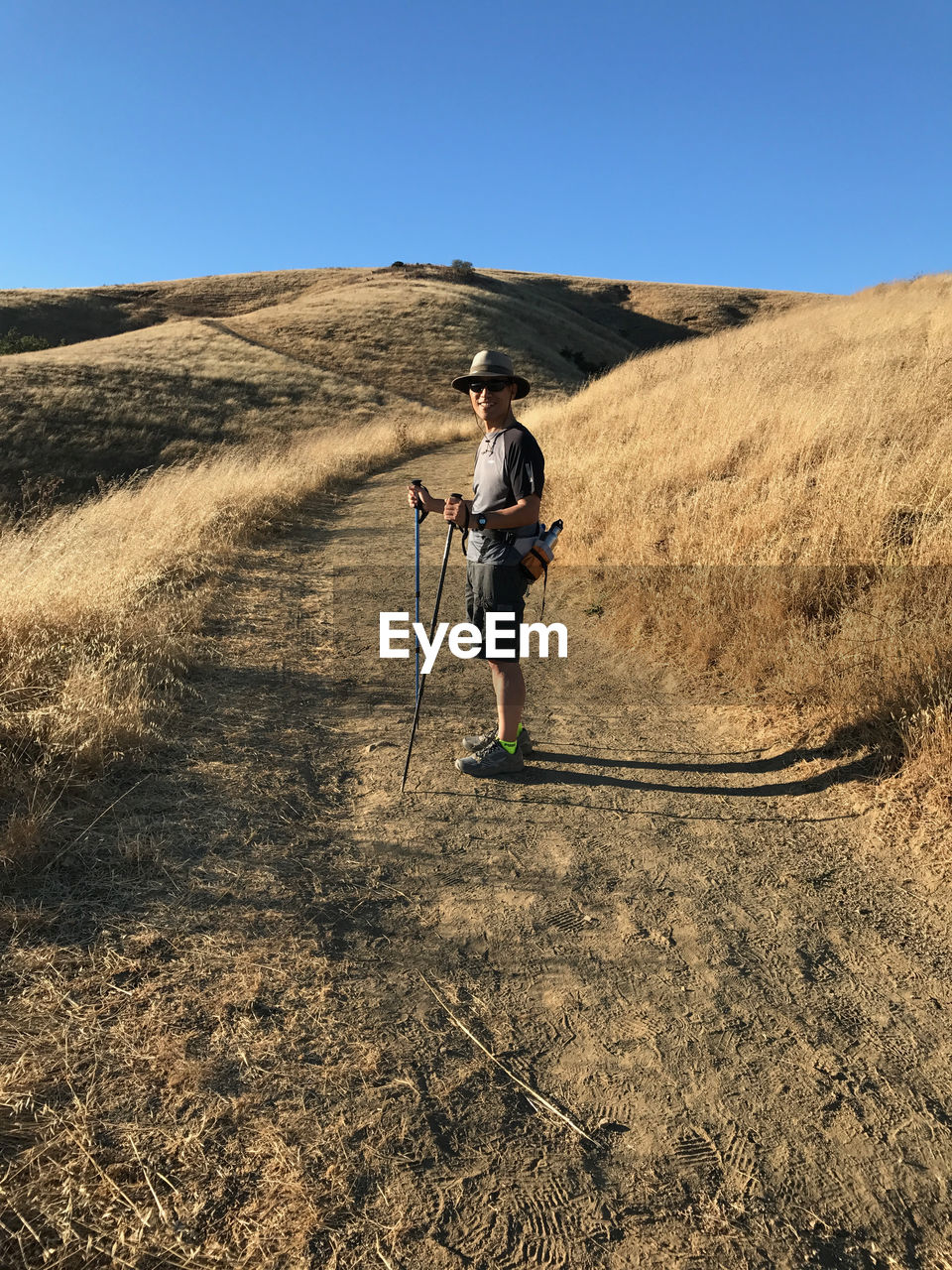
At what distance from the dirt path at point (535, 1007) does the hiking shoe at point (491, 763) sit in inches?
3.7

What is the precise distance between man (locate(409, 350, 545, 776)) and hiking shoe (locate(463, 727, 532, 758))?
99 mm

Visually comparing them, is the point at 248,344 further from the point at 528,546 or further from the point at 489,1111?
the point at 489,1111

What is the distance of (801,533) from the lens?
5.73 m

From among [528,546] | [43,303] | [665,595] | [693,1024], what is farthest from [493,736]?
[43,303]

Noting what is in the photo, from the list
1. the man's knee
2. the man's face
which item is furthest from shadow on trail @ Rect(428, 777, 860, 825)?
the man's face

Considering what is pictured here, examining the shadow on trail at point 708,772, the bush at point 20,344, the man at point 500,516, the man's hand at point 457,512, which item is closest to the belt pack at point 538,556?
the man at point 500,516

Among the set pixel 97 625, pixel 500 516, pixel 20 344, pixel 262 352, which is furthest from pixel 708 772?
pixel 20 344

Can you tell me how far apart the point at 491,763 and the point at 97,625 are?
324 cm

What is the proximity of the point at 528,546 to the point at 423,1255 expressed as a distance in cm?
299

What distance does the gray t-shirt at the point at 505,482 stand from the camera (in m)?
3.72

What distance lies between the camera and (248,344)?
116 feet

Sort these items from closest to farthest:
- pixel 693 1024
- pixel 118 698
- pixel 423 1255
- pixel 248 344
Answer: pixel 423 1255 < pixel 693 1024 < pixel 118 698 < pixel 248 344

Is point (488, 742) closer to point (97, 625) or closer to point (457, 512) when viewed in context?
point (457, 512)

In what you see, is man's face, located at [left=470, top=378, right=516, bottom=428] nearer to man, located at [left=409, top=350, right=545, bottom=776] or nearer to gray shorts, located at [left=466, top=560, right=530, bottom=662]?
man, located at [left=409, top=350, right=545, bottom=776]
